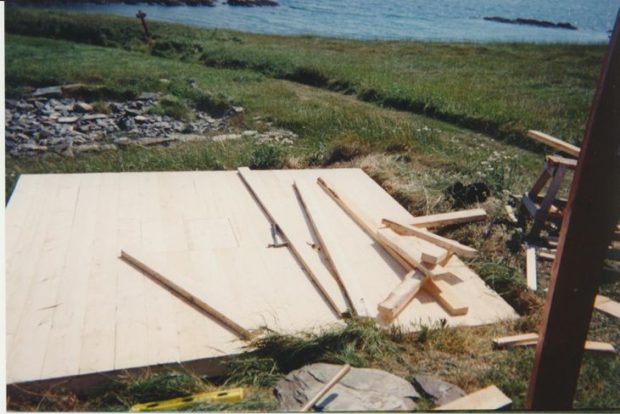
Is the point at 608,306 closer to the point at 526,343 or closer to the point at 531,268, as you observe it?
the point at 531,268

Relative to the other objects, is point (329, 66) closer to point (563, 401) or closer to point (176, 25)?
point (176, 25)

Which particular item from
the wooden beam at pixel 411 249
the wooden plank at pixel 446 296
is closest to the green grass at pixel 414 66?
the wooden beam at pixel 411 249

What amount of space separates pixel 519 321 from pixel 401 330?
109cm

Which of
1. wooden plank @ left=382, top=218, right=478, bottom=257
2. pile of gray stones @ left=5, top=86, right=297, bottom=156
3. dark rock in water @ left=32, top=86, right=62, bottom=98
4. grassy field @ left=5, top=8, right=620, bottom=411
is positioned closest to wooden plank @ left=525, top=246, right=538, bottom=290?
grassy field @ left=5, top=8, right=620, bottom=411

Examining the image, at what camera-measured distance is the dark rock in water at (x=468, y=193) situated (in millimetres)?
6406

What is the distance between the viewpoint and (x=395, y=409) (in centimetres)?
310

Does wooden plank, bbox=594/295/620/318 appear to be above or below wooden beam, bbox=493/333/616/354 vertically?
above

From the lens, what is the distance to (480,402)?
3.14m

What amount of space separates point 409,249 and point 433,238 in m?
0.36

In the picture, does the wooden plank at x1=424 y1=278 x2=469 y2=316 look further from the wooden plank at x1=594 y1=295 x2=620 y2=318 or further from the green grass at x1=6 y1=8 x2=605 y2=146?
the green grass at x1=6 y1=8 x2=605 y2=146

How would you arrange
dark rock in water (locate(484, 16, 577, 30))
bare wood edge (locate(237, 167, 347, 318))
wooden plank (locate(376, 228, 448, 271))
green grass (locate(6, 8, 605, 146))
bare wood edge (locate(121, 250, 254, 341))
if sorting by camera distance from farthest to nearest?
dark rock in water (locate(484, 16, 577, 30)) → green grass (locate(6, 8, 605, 146)) → wooden plank (locate(376, 228, 448, 271)) → bare wood edge (locate(237, 167, 347, 318)) → bare wood edge (locate(121, 250, 254, 341))

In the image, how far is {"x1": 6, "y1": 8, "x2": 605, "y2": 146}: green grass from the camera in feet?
38.9

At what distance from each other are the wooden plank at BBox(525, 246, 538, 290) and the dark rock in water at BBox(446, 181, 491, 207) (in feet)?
3.92

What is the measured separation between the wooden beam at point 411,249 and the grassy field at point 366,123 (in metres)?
0.64
